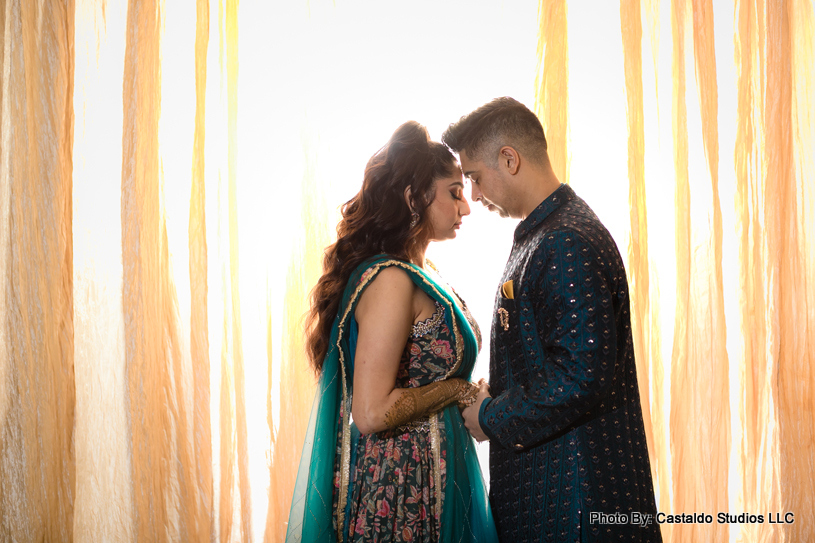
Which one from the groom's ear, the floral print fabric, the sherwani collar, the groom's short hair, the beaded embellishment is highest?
the groom's short hair

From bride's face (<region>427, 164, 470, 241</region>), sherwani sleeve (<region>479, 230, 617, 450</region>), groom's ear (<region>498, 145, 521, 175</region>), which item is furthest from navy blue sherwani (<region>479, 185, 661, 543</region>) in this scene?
bride's face (<region>427, 164, 470, 241</region>)

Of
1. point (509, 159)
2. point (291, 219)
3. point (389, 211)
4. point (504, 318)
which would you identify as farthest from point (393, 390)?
point (291, 219)

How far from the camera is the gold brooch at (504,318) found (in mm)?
1203

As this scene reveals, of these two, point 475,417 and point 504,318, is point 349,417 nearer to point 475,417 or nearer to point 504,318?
point 475,417

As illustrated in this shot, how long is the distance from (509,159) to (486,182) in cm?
7

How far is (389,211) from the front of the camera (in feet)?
4.44

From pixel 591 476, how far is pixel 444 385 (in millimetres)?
364

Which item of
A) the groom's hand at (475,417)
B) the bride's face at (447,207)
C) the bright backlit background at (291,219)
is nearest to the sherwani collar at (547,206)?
the bride's face at (447,207)

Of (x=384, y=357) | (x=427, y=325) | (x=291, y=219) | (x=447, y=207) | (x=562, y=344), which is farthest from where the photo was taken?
(x=291, y=219)

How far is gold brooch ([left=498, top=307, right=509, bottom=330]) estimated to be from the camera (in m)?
1.20

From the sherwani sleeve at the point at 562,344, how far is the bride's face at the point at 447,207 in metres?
0.35

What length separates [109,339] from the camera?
189 centimetres

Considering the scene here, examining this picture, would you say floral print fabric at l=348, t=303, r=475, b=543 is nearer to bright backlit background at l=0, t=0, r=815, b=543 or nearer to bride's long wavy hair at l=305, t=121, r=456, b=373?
bride's long wavy hair at l=305, t=121, r=456, b=373

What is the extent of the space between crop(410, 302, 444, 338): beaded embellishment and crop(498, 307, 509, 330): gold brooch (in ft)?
0.45
